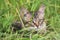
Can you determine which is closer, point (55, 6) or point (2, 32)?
point (2, 32)

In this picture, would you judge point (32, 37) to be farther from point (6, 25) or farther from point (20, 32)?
point (6, 25)

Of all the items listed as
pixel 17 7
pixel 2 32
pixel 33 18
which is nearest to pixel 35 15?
pixel 33 18

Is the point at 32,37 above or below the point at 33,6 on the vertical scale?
below

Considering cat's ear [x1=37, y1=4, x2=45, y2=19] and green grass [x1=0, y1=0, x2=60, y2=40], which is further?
cat's ear [x1=37, y1=4, x2=45, y2=19]

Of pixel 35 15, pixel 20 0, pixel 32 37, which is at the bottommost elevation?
pixel 32 37
